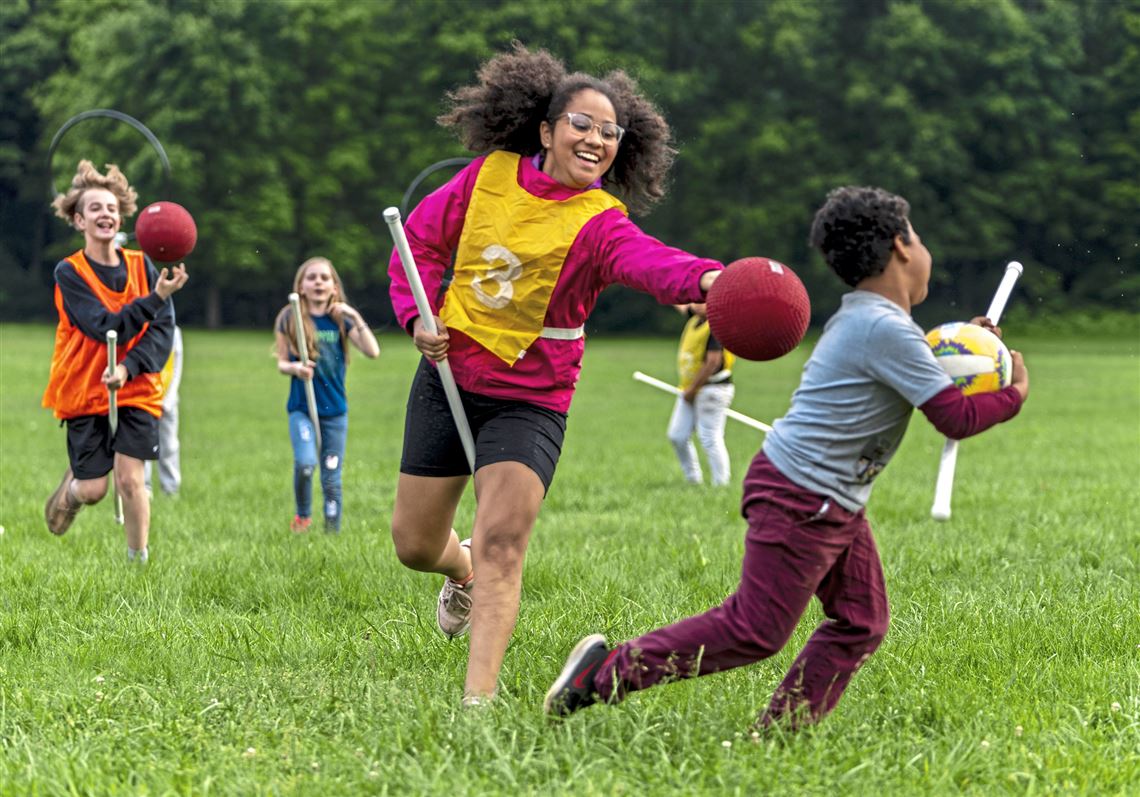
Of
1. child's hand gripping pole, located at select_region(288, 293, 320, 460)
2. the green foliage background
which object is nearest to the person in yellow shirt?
child's hand gripping pole, located at select_region(288, 293, 320, 460)

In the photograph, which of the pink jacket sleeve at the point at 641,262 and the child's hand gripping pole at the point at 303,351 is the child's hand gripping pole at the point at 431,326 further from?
the child's hand gripping pole at the point at 303,351

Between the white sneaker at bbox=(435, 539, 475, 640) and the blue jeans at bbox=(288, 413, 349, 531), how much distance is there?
3.49 metres

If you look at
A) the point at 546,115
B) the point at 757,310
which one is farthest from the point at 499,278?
the point at 757,310

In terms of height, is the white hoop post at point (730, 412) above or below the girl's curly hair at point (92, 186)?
below

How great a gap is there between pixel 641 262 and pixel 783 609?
1.12m

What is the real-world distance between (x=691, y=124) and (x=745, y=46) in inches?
147

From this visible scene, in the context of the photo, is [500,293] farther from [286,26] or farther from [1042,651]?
[286,26]

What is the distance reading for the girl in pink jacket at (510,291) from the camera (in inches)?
170

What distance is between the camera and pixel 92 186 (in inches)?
278

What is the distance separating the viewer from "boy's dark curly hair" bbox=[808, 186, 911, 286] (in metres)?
3.76

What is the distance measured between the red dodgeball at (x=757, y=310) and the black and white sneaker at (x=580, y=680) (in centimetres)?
95

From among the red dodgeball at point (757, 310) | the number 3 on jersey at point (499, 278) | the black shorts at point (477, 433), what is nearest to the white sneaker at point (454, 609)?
the black shorts at point (477, 433)

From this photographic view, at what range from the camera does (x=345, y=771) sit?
3602 mm

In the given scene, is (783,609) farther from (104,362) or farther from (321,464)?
(321,464)
